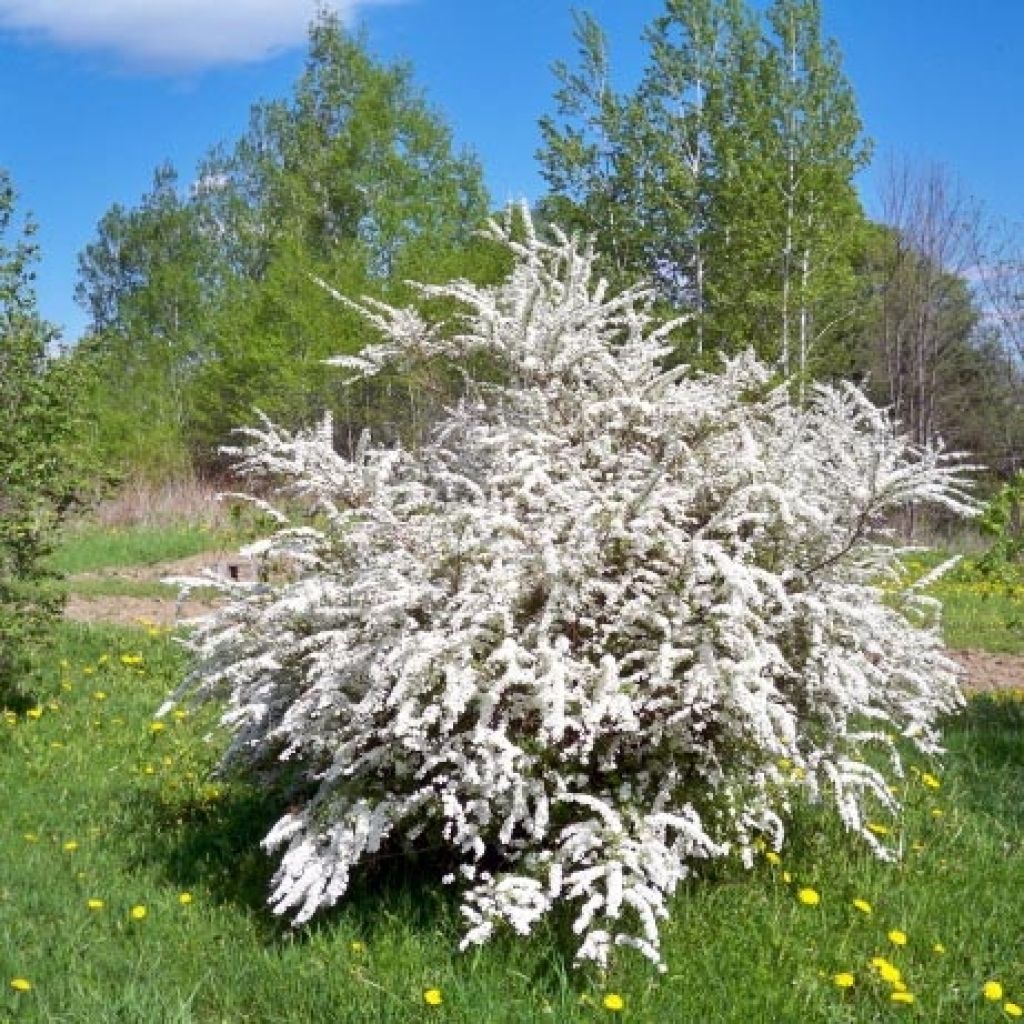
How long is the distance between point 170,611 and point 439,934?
880 cm

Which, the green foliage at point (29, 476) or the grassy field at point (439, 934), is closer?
the grassy field at point (439, 934)

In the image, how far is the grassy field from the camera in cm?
343

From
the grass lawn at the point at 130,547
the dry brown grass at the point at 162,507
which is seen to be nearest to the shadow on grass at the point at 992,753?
the grass lawn at the point at 130,547

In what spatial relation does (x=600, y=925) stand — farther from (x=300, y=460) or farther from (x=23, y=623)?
(x=23, y=623)

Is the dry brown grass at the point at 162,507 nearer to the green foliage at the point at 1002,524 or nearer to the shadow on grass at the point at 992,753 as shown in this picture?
the shadow on grass at the point at 992,753

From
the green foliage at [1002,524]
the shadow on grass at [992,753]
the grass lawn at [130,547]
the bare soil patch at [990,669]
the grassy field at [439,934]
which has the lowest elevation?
the grassy field at [439,934]

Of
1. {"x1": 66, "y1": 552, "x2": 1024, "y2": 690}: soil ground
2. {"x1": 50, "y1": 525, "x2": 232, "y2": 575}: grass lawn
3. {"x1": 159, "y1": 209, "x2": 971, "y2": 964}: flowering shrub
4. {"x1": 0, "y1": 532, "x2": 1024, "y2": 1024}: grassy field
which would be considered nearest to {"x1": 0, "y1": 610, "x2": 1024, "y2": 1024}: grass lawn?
{"x1": 0, "y1": 532, "x2": 1024, "y2": 1024}: grassy field

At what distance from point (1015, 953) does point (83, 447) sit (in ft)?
18.4

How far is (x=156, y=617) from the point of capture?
11633 millimetres

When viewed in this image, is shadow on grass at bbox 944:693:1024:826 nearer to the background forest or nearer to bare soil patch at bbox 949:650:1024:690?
bare soil patch at bbox 949:650:1024:690

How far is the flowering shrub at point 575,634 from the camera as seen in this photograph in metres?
3.60

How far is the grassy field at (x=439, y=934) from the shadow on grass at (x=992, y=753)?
3cm

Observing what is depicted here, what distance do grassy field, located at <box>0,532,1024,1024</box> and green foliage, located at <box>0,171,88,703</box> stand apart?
1.53m

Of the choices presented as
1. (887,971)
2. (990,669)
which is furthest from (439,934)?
(990,669)
